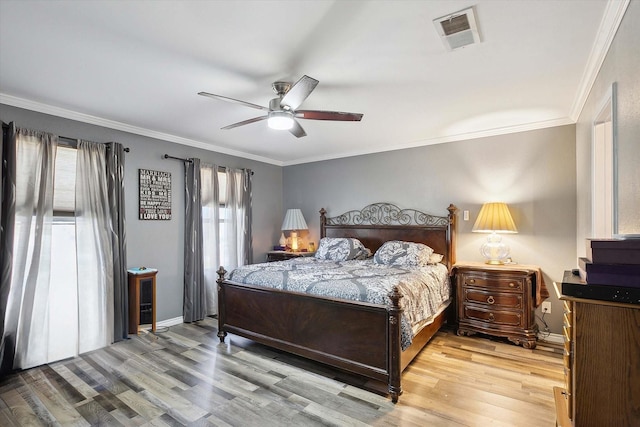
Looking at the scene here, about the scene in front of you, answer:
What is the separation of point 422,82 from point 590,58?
1.14m

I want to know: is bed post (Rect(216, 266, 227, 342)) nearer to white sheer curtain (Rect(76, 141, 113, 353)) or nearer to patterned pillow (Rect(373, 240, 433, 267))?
white sheer curtain (Rect(76, 141, 113, 353))

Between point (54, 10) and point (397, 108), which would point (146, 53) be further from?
point (397, 108)

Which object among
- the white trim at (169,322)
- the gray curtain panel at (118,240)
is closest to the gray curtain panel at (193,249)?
the white trim at (169,322)

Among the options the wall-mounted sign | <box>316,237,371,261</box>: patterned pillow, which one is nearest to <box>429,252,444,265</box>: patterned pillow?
<box>316,237,371,261</box>: patterned pillow

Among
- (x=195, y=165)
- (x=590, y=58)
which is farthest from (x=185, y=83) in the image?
(x=590, y=58)

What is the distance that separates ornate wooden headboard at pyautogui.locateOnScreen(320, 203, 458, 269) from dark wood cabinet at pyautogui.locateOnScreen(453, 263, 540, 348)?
1.52ft

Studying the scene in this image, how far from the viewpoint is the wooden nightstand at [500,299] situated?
3377 mm

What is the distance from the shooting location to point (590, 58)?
227cm

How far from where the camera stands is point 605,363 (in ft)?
4.09

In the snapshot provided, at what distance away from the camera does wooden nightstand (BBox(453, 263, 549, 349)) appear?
11.1ft

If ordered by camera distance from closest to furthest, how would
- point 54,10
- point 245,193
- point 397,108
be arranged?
point 54,10
point 397,108
point 245,193

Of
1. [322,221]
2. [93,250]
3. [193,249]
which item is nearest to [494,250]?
[322,221]

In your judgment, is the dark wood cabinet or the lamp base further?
the lamp base

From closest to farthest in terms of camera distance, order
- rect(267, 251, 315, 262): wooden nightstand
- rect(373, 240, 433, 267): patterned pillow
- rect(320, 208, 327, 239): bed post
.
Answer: rect(373, 240, 433, 267): patterned pillow, rect(267, 251, 315, 262): wooden nightstand, rect(320, 208, 327, 239): bed post
